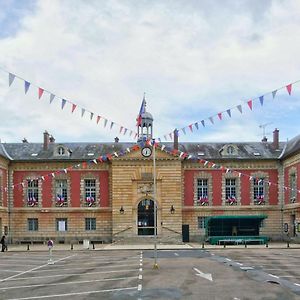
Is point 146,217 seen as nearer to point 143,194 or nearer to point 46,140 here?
point 143,194

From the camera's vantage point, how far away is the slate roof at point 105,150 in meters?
49.7

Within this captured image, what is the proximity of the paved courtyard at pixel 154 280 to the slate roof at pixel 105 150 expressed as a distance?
23.7 metres

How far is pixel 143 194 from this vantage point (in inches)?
1898

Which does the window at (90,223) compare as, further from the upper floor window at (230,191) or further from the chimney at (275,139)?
the chimney at (275,139)

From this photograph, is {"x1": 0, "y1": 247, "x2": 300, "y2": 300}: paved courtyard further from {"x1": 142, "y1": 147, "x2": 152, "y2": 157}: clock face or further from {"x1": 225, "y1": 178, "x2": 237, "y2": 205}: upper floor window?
{"x1": 225, "y1": 178, "x2": 237, "y2": 205}: upper floor window

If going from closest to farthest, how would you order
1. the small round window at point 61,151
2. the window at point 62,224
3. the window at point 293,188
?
the window at point 293,188 → the window at point 62,224 → the small round window at point 61,151

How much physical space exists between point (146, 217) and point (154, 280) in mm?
29751

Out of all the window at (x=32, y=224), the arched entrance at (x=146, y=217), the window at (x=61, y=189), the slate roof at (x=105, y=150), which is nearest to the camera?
the arched entrance at (x=146, y=217)

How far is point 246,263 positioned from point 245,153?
1009 inches

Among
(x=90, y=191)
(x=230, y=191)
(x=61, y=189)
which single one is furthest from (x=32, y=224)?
(x=230, y=191)

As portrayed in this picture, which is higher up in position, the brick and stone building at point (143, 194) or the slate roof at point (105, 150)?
the slate roof at point (105, 150)

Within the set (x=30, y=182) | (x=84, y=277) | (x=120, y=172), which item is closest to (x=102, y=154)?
(x=120, y=172)

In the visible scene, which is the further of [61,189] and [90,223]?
[61,189]

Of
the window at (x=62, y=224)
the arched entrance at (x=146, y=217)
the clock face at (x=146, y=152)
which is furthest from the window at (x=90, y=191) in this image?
the clock face at (x=146, y=152)
